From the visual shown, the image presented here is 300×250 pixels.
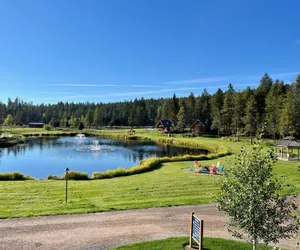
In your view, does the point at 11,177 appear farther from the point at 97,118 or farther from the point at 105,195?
the point at 97,118

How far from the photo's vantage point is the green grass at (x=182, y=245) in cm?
974

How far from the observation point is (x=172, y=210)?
14312mm

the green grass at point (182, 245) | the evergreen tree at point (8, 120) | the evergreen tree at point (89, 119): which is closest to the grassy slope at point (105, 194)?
the green grass at point (182, 245)

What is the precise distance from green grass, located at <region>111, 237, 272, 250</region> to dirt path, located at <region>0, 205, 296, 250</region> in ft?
1.95

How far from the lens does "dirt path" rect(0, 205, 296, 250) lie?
10258mm

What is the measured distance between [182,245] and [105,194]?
8.86 meters

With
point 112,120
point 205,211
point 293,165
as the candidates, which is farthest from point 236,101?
point 112,120

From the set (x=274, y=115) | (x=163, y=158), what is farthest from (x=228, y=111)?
(x=163, y=158)

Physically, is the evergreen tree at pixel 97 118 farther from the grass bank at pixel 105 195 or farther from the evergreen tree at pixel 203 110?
the grass bank at pixel 105 195

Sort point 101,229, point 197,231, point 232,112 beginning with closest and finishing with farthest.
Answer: point 197,231 → point 101,229 → point 232,112

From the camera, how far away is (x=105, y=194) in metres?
17.9

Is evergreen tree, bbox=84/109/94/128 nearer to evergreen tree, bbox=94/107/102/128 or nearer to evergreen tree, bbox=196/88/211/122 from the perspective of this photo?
evergreen tree, bbox=94/107/102/128

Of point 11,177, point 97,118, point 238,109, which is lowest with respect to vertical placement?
point 11,177

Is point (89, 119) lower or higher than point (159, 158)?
higher
